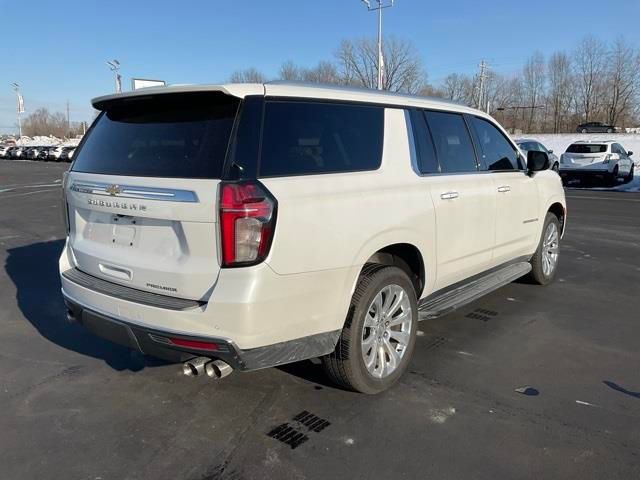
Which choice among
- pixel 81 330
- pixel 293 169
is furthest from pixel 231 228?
pixel 81 330

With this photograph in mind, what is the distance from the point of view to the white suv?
2.66m

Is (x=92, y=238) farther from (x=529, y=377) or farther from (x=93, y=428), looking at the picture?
(x=529, y=377)

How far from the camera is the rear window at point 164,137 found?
9.09 feet

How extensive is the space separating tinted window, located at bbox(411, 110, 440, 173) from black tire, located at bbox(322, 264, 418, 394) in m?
0.85

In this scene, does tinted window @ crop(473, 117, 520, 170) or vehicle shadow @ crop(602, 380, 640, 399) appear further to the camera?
tinted window @ crop(473, 117, 520, 170)

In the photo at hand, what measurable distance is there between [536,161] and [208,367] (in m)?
3.95

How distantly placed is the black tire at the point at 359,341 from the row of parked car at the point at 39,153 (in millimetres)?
47987

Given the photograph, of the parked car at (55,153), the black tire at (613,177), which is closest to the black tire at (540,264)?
the black tire at (613,177)

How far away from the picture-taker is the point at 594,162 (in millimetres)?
20219

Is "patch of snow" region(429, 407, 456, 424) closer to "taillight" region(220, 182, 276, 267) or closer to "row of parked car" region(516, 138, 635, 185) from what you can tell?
"taillight" region(220, 182, 276, 267)

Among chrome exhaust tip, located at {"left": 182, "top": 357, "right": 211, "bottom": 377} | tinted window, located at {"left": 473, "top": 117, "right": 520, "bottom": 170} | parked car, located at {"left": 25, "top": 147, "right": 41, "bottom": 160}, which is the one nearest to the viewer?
chrome exhaust tip, located at {"left": 182, "top": 357, "right": 211, "bottom": 377}

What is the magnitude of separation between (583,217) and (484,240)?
8.71 metres

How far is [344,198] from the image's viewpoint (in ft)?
9.93

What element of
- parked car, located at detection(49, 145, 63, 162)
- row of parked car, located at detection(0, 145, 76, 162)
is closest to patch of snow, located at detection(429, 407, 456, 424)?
Answer: row of parked car, located at detection(0, 145, 76, 162)
